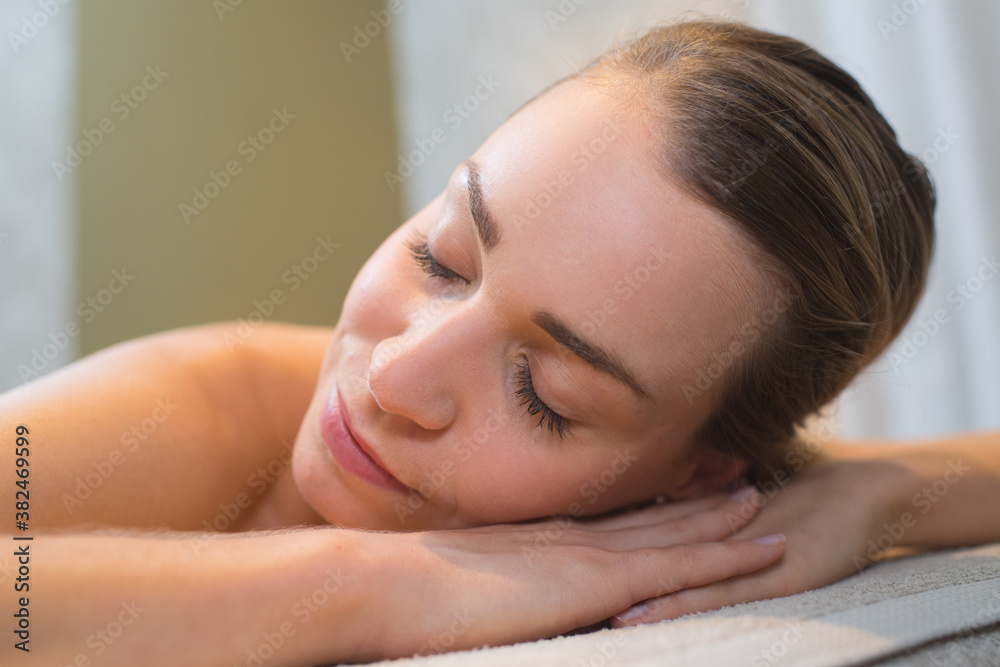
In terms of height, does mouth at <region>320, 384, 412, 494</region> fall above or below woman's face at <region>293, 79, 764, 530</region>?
below

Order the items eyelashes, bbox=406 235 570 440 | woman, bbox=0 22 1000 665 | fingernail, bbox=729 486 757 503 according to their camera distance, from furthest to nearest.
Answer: fingernail, bbox=729 486 757 503, eyelashes, bbox=406 235 570 440, woman, bbox=0 22 1000 665

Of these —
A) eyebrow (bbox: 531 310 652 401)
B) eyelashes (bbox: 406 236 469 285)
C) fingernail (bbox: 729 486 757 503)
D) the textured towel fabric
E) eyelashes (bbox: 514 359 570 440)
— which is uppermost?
eyelashes (bbox: 406 236 469 285)

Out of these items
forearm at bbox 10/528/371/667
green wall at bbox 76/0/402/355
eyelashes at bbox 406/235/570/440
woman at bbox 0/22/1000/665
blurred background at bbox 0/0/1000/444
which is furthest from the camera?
green wall at bbox 76/0/402/355

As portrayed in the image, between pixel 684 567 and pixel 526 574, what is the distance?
163 mm

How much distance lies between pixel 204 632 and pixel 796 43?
0.87 metres

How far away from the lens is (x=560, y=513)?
31.4 inches

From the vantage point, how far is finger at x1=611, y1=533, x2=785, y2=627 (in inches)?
26.0

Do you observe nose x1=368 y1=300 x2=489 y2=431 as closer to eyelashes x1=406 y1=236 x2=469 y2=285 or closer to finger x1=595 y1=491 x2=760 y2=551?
eyelashes x1=406 y1=236 x2=469 y2=285

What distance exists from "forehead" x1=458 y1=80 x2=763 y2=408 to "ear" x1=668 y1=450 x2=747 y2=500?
8.8 inches

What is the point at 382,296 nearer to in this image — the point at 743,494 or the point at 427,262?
the point at 427,262

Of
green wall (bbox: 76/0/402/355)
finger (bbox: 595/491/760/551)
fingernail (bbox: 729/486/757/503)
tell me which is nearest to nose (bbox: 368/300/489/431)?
finger (bbox: 595/491/760/551)

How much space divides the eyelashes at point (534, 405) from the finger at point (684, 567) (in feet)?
0.45

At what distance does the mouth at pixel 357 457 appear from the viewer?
738mm

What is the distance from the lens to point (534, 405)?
27.8 inches
